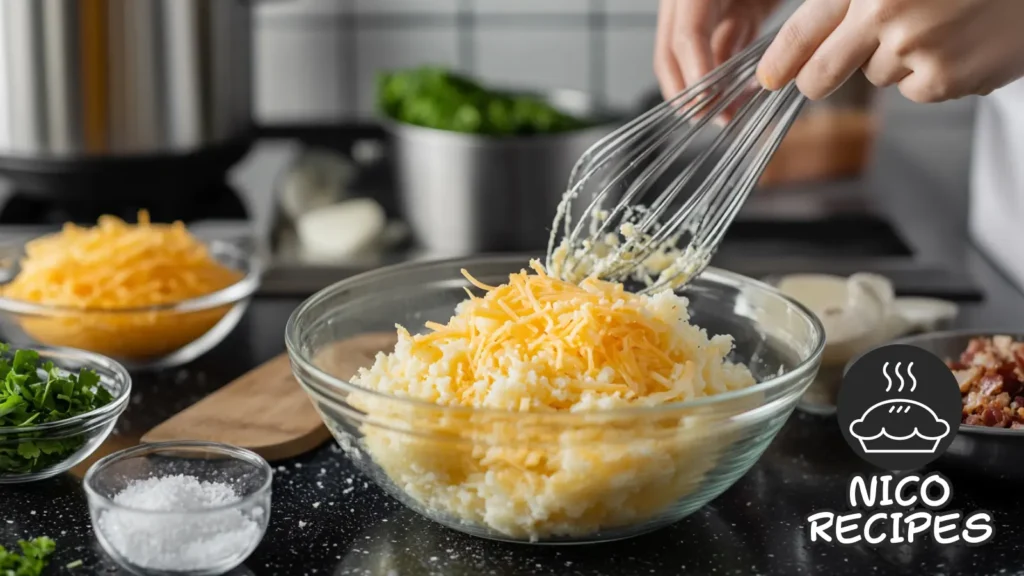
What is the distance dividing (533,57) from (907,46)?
1.68 metres

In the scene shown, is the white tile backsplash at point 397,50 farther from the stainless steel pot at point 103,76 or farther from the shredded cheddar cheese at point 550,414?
the shredded cheddar cheese at point 550,414

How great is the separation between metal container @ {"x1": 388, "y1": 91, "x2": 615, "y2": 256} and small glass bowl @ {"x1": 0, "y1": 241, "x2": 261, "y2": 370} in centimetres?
60

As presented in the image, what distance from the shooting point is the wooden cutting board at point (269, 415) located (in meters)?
1.15

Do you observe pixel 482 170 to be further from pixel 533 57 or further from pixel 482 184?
pixel 533 57

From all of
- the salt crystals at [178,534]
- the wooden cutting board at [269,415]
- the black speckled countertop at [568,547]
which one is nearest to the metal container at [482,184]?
the wooden cutting board at [269,415]

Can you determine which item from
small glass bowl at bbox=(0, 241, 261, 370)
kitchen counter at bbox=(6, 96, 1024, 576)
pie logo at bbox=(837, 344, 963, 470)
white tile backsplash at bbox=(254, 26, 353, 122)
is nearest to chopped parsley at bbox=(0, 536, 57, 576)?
kitchen counter at bbox=(6, 96, 1024, 576)

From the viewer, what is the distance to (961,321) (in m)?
1.50

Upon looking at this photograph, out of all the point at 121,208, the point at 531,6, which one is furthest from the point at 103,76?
the point at 531,6

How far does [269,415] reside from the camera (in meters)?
1.20

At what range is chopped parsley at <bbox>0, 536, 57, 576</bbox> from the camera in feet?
2.96

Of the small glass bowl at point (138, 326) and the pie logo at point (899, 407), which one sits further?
the small glass bowl at point (138, 326)

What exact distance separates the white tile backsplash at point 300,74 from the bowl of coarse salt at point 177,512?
1.63 m

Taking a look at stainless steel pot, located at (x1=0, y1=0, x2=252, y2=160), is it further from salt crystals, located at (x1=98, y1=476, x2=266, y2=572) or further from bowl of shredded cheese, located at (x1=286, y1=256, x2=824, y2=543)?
salt crystals, located at (x1=98, y1=476, x2=266, y2=572)

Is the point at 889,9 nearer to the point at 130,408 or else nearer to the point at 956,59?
the point at 956,59
